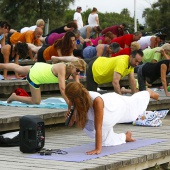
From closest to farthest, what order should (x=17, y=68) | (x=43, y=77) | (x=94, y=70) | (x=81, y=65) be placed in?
(x=81, y=65), (x=43, y=77), (x=94, y=70), (x=17, y=68)

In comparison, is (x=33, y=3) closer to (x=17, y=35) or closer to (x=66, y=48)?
(x=17, y=35)

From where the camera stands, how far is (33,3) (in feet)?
115

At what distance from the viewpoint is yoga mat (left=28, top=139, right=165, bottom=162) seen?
29.6 feet

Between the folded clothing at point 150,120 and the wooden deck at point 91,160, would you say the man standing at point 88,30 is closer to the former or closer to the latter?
the folded clothing at point 150,120

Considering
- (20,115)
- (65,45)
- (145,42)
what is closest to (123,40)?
(145,42)

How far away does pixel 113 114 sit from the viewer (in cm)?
997

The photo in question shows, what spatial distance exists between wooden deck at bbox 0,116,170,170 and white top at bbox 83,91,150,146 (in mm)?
427

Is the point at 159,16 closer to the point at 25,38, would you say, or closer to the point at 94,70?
the point at 25,38

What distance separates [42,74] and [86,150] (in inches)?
128

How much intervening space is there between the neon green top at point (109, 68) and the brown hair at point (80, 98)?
3.86 metres

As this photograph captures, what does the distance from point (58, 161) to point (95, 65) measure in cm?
521

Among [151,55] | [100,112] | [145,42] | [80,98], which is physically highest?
[145,42]

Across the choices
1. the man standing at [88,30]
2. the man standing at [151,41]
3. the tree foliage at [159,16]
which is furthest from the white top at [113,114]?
the tree foliage at [159,16]

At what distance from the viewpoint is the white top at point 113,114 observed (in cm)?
978
